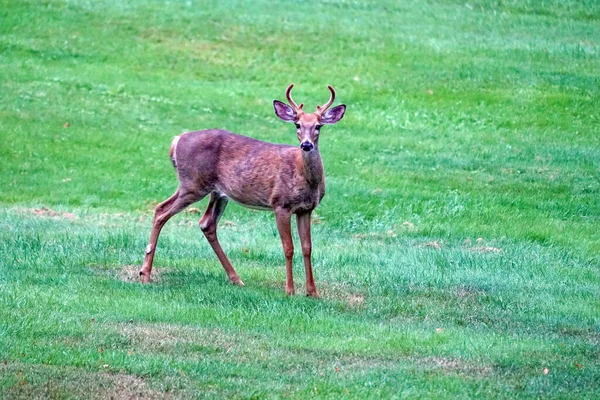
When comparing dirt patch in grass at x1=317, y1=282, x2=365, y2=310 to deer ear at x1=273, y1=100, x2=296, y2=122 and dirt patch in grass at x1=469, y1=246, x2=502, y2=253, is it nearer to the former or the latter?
deer ear at x1=273, y1=100, x2=296, y2=122

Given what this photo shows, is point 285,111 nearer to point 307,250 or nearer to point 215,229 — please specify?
point 307,250

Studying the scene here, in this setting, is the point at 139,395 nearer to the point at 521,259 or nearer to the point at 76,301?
the point at 76,301

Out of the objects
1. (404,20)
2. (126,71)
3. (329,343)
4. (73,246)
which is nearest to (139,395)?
(329,343)

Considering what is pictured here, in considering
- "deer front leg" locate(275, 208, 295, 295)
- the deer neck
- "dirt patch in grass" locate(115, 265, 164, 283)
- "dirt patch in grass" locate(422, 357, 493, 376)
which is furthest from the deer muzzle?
"dirt patch in grass" locate(422, 357, 493, 376)

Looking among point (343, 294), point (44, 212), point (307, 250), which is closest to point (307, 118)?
point (307, 250)

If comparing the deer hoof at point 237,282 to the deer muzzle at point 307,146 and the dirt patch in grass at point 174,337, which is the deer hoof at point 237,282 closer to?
the deer muzzle at point 307,146

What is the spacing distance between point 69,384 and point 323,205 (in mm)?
10385

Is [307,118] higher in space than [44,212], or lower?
higher

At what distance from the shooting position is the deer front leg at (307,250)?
11.1 metres

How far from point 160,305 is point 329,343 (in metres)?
1.88

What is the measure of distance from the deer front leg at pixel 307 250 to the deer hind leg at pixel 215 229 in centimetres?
80

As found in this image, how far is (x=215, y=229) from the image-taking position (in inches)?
476

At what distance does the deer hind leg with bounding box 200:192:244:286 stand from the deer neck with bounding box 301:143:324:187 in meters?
1.26

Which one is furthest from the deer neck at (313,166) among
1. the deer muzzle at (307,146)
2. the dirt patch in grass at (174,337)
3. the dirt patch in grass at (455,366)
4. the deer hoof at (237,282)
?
the dirt patch in grass at (455,366)
